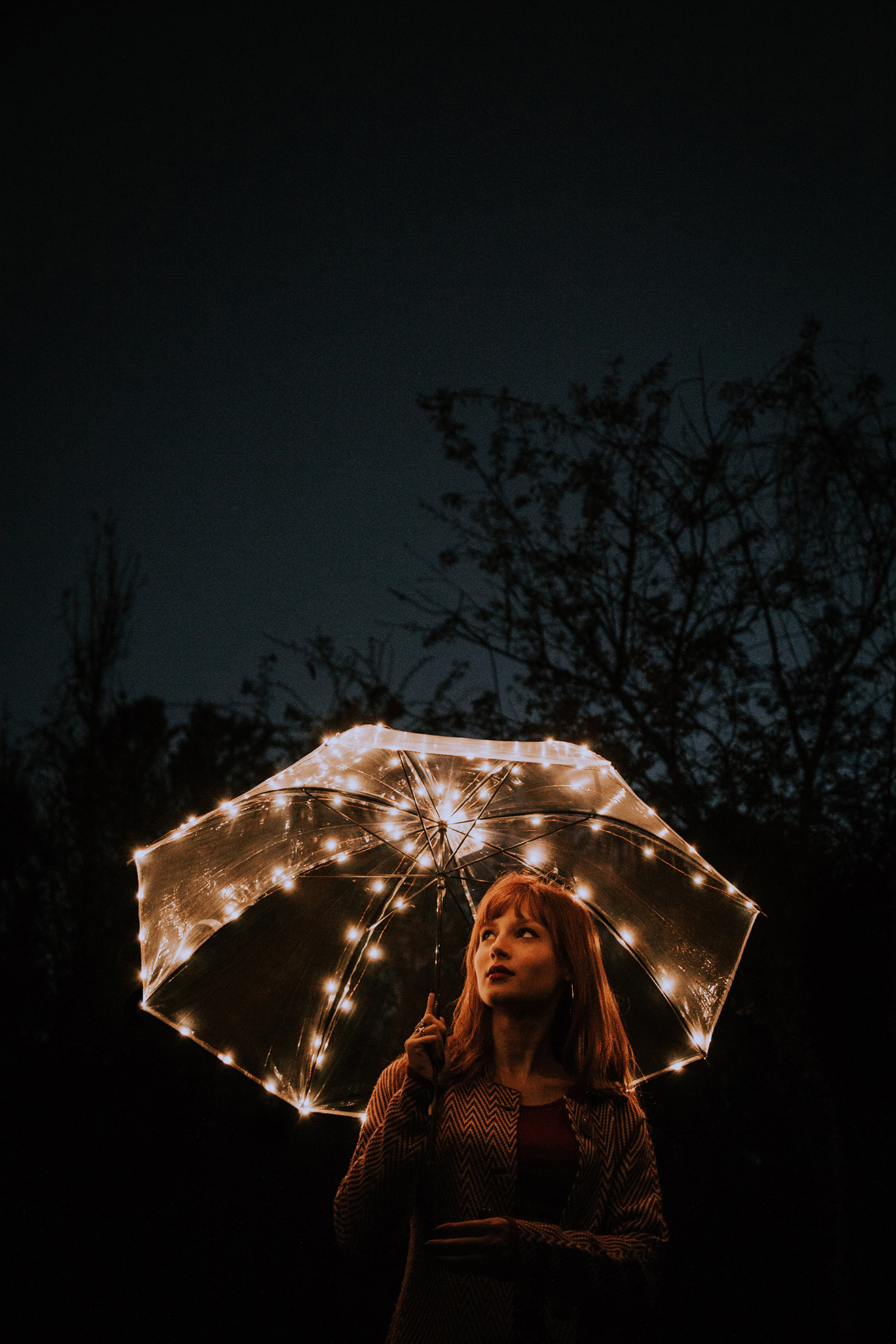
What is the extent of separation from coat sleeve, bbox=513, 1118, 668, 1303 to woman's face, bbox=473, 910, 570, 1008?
428 millimetres

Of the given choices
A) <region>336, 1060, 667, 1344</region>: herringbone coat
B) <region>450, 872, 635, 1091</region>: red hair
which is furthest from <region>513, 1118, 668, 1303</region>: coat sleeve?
<region>450, 872, 635, 1091</region>: red hair

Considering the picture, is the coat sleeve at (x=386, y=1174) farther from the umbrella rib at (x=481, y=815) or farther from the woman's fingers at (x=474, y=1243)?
the umbrella rib at (x=481, y=815)

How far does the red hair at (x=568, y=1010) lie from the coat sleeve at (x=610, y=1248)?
22cm

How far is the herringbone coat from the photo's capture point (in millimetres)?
1598

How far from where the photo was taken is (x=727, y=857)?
4750 millimetres

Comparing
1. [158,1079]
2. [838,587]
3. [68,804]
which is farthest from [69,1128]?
[838,587]

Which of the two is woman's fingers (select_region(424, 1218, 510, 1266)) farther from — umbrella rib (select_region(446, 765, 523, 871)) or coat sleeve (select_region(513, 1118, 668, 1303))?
umbrella rib (select_region(446, 765, 523, 871))

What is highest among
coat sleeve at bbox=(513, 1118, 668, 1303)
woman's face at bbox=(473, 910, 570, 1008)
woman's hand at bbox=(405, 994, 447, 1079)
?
woman's face at bbox=(473, 910, 570, 1008)

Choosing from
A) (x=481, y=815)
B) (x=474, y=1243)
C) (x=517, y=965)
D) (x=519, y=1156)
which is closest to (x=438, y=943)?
(x=517, y=965)

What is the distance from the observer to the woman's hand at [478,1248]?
1540 mm

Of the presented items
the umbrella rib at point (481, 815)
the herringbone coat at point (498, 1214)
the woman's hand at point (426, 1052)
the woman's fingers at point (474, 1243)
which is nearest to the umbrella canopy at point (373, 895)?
the umbrella rib at point (481, 815)

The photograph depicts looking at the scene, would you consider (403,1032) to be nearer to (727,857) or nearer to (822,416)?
(727,857)

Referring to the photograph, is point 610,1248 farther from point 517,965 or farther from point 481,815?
point 481,815

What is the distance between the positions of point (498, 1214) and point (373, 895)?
0.92m
